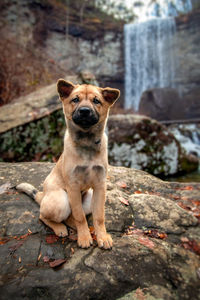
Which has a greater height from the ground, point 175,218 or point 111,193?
point 111,193

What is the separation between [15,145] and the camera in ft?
20.0

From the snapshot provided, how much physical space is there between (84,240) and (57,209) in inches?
19.2

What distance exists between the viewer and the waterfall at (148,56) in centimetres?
2562

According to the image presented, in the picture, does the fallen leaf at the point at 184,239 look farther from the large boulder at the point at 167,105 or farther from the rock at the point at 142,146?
the large boulder at the point at 167,105

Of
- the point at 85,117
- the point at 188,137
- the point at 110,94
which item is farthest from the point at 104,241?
the point at 188,137

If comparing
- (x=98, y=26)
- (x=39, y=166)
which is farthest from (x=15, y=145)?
(x=98, y=26)

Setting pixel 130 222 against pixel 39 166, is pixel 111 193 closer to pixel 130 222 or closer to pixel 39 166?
pixel 130 222

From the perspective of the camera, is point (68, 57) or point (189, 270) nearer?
point (189, 270)

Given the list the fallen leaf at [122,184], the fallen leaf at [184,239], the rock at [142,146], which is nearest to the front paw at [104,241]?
the fallen leaf at [184,239]

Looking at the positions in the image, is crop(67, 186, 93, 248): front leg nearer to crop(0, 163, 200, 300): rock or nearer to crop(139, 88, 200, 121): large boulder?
crop(0, 163, 200, 300): rock

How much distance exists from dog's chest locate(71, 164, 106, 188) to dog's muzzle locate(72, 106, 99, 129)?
492 millimetres

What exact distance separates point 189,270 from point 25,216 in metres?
2.18

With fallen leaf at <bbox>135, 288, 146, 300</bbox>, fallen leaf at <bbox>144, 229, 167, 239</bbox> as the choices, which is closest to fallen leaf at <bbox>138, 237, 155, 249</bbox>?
fallen leaf at <bbox>144, 229, 167, 239</bbox>

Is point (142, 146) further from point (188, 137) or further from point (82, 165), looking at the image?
point (188, 137)
